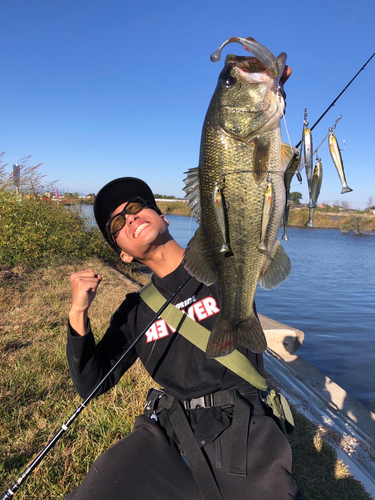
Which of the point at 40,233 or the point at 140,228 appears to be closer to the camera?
the point at 140,228

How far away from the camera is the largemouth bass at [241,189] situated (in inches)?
61.6

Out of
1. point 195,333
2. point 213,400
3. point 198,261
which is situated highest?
point 198,261

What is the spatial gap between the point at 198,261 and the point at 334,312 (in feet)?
38.6

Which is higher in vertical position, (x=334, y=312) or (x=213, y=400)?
(x=213, y=400)

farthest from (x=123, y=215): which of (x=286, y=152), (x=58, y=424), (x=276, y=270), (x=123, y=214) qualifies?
(x=58, y=424)

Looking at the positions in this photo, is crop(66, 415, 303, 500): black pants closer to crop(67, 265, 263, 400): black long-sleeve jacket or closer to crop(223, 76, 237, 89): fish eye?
crop(67, 265, 263, 400): black long-sleeve jacket

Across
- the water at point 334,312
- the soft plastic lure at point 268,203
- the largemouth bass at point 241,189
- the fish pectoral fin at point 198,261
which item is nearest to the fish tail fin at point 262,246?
the largemouth bass at point 241,189

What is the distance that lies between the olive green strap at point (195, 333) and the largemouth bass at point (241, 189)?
30 centimetres

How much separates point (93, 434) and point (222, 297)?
6.72ft

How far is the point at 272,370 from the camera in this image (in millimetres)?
5652

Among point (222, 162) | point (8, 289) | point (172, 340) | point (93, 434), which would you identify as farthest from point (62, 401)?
point (8, 289)

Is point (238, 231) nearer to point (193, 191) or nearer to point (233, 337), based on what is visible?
point (193, 191)

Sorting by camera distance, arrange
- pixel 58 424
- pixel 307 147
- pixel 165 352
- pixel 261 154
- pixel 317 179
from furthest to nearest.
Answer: pixel 58 424 < pixel 165 352 < pixel 317 179 < pixel 307 147 < pixel 261 154

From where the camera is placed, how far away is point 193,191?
1892mm
